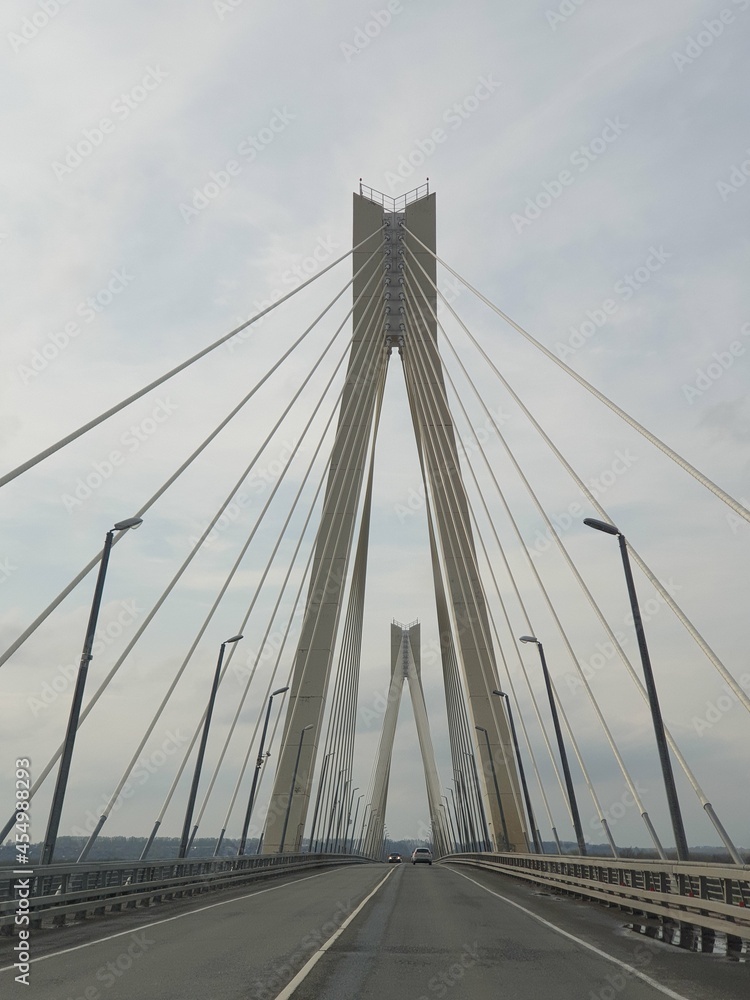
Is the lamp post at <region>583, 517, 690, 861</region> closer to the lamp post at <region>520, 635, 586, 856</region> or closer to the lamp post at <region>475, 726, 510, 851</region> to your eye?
the lamp post at <region>520, 635, 586, 856</region>

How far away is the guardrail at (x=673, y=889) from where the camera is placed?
1171 cm

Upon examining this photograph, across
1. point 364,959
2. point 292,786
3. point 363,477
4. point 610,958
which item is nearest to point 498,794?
point 292,786

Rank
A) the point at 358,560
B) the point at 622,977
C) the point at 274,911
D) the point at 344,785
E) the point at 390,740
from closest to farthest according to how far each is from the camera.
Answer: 1. the point at 622,977
2. the point at 274,911
3. the point at 358,560
4. the point at 344,785
5. the point at 390,740

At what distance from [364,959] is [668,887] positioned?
22.7 ft

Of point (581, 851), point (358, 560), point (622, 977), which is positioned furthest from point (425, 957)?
point (358, 560)

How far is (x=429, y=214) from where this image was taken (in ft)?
123

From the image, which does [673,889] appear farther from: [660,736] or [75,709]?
[75,709]

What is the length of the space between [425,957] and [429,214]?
102 feet

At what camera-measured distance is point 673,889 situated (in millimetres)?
14516

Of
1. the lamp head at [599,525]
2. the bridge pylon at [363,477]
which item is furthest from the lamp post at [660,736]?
the bridge pylon at [363,477]

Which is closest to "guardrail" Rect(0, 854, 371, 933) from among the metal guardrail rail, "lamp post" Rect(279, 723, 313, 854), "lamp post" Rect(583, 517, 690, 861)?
"lamp post" Rect(279, 723, 313, 854)

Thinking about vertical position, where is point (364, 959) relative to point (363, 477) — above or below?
below

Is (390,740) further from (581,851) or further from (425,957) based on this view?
(425,957)

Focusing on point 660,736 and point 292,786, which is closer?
point 660,736
